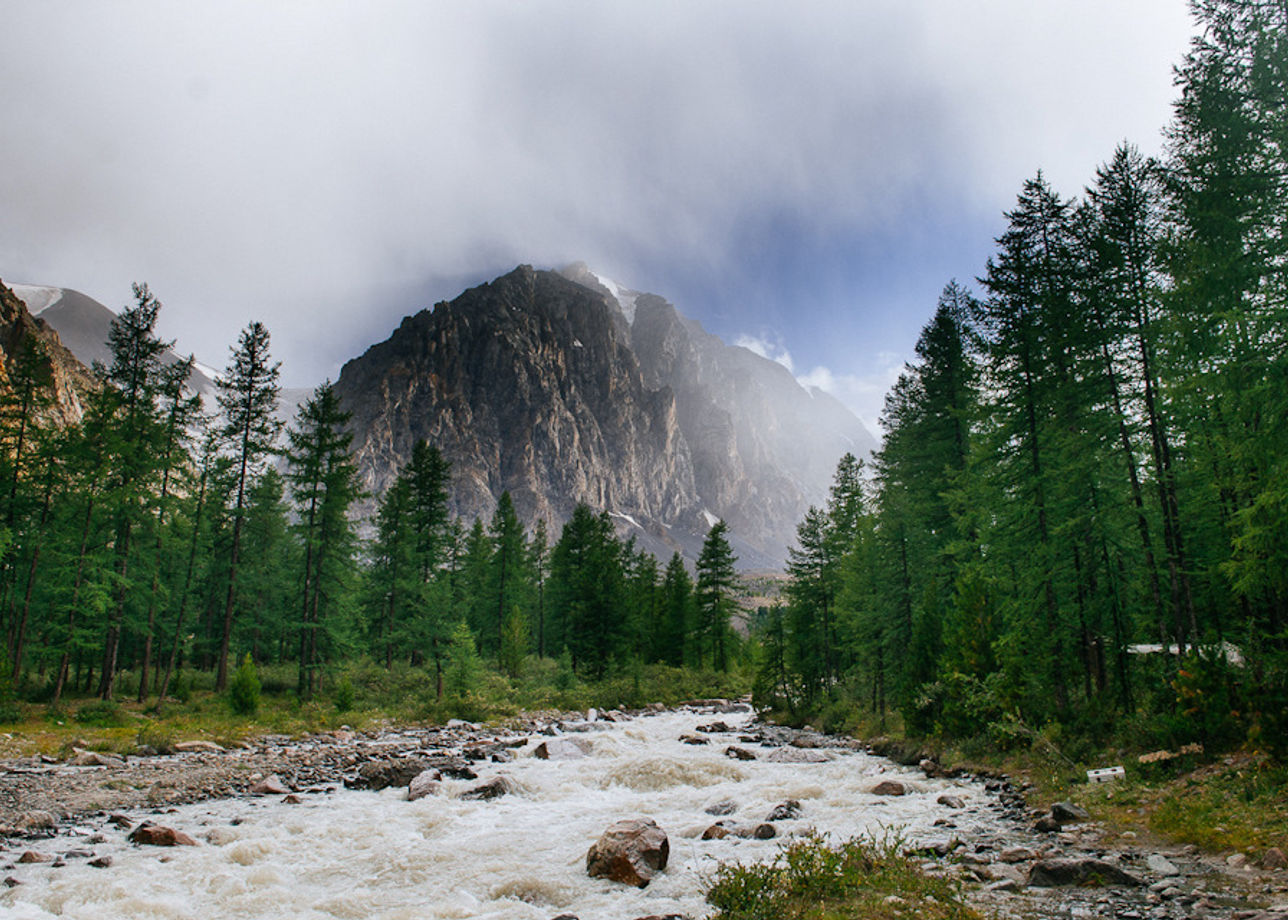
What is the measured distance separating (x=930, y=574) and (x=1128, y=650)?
7.12 meters

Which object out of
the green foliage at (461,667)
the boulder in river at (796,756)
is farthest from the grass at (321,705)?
the boulder in river at (796,756)

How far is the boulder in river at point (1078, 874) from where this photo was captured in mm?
7164

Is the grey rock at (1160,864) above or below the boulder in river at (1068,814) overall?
above

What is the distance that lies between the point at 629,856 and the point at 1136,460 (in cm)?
1865

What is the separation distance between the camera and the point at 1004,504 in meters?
19.5

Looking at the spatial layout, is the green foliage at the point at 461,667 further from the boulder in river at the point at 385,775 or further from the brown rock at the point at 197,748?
the boulder in river at the point at 385,775

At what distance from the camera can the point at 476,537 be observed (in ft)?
199

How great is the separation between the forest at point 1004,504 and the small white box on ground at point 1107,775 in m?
1.16

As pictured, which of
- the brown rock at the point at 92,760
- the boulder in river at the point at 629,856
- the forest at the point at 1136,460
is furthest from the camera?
the brown rock at the point at 92,760

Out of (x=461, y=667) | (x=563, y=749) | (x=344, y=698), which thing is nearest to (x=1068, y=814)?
(x=563, y=749)

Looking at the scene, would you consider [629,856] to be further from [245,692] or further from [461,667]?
[461,667]

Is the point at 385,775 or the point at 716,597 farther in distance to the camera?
the point at 716,597

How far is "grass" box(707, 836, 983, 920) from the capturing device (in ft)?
20.7

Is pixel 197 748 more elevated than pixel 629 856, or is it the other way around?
pixel 629 856
